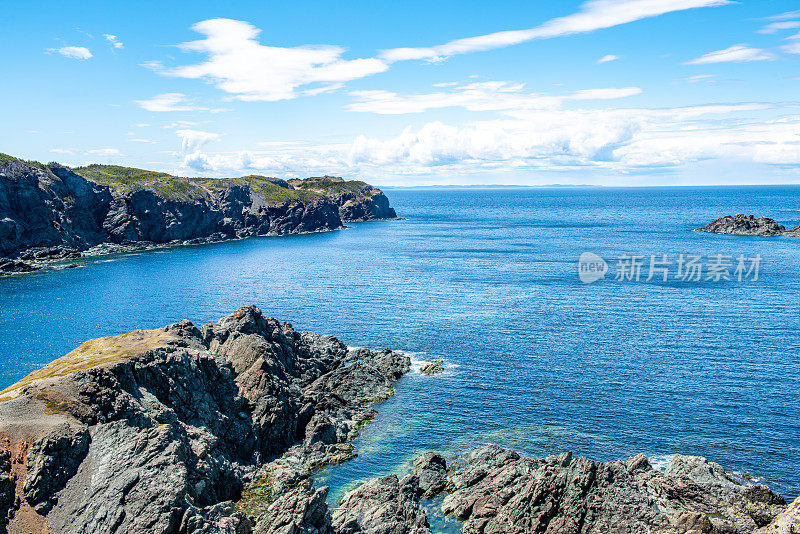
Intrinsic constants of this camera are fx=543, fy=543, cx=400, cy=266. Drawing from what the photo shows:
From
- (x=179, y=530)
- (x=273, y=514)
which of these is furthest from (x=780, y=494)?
(x=179, y=530)

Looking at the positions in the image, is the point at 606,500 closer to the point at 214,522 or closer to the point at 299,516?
the point at 299,516

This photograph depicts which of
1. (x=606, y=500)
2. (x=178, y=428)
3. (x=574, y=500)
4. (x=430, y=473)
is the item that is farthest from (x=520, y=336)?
(x=178, y=428)

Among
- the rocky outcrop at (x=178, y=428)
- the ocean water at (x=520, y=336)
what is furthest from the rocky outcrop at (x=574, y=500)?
the rocky outcrop at (x=178, y=428)

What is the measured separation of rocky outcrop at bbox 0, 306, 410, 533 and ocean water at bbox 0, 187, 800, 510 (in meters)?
6.16

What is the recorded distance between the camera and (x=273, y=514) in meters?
35.6

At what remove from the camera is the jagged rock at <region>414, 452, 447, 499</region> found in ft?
146

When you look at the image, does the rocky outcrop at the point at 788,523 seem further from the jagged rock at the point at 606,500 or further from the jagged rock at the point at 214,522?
the jagged rock at the point at 214,522

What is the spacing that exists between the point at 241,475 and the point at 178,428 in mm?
7474

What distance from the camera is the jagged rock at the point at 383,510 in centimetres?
3784

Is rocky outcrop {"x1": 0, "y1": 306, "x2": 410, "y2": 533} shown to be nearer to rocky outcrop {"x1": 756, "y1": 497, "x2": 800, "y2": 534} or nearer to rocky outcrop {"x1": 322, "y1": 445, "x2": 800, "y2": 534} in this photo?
rocky outcrop {"x1": 322, "y1": 445, "x2": 800, "y2": 534}

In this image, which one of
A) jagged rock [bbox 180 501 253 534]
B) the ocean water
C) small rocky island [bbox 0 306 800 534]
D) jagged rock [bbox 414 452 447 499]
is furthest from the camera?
the ocean water

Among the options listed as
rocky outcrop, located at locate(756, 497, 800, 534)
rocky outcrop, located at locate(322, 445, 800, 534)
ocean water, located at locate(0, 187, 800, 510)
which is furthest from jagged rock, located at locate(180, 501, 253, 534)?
rocky outcrop, located at locate(756, 497, 800, 534)

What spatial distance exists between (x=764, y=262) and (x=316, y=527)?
487 feet

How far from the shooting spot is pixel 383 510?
39.4 meters
